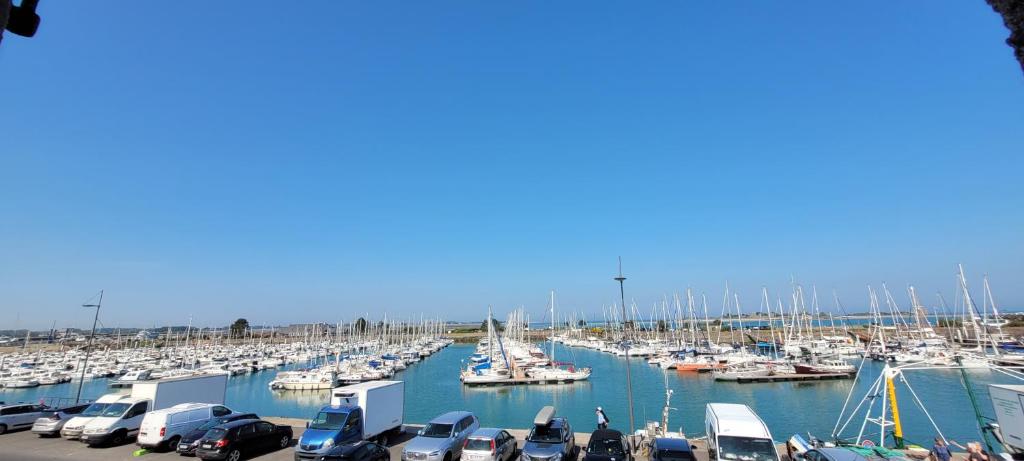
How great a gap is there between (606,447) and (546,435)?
2.63m

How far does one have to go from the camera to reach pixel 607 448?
16.9m

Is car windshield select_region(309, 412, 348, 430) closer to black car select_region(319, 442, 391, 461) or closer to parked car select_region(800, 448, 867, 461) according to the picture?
black car select_region(319, 442, 391, 461)

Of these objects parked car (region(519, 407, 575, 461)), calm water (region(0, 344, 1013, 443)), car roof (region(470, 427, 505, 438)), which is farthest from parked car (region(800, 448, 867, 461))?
calm water (region(0, 344, 1013, 443))

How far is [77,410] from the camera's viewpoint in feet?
85.1

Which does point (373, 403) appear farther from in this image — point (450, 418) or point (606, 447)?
point (606, 447)

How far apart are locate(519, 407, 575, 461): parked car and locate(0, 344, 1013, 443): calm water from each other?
76.8 ft

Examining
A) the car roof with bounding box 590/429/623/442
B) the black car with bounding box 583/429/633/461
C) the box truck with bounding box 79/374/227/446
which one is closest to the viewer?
the black car with bounding box 583/429/633/461

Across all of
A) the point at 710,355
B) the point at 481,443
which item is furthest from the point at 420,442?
the point at 710,355

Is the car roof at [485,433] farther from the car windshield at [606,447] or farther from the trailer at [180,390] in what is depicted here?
the trailer at [180,390]

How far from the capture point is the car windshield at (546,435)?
59.1 ft

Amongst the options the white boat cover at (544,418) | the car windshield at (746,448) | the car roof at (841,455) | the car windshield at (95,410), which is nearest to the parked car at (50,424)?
the car windshield at (95,410)

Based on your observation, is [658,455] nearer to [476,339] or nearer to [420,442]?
[420,442]

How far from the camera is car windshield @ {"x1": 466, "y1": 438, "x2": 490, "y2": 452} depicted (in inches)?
679

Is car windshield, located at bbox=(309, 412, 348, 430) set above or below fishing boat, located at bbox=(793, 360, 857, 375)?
above
